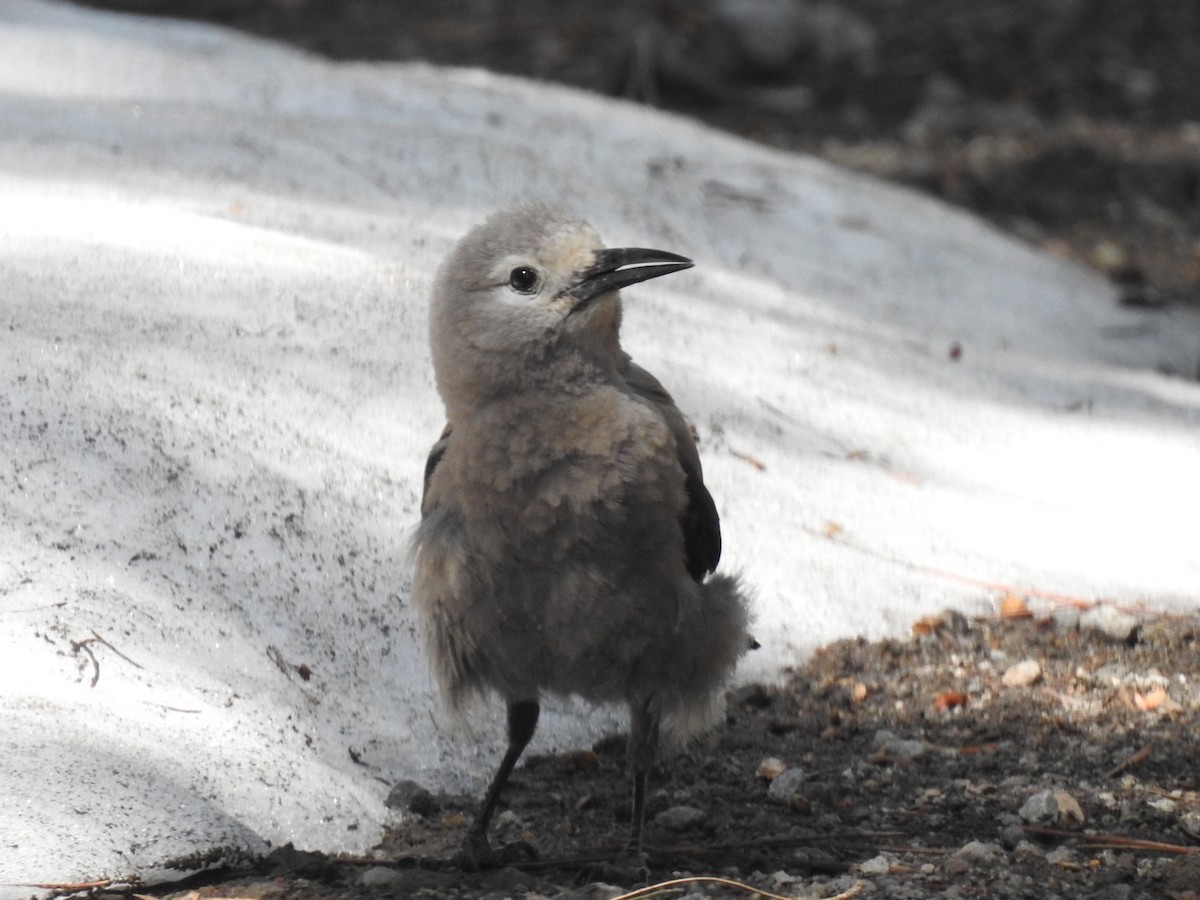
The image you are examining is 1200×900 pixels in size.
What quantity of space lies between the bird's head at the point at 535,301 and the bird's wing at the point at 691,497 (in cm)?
18

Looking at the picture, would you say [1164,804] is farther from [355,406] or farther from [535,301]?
[355,406]

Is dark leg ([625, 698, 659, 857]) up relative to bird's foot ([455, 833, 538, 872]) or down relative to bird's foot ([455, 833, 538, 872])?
up

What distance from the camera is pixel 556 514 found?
3.14 m

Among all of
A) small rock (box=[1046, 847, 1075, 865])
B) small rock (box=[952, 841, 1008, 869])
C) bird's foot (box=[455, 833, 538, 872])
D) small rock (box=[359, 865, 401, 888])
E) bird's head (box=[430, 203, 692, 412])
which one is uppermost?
bird's head (box=[430, 203, 692, 412])

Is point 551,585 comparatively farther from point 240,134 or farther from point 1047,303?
point 1047,303

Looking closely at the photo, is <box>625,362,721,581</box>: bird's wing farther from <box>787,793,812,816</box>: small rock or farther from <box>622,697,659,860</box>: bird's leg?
<box>787,793,812,816</box>: small rock

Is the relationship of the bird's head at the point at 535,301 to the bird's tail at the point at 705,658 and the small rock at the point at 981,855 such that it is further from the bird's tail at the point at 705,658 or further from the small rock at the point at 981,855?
the small rock at the point at 981,855

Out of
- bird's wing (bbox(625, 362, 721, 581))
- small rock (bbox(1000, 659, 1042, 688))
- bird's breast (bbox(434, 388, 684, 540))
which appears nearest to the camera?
bird's breast (bbox(434, 388, 684, 540))

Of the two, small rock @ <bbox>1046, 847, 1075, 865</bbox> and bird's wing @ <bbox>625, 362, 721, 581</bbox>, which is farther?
bird's wing @ <bbox>625, 362, 721, 581</bbox>

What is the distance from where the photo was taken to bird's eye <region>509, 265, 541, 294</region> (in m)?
3.26

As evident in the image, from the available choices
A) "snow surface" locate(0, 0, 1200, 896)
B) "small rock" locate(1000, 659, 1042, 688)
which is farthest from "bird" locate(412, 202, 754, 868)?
"small rock" locate(1000, 659, 1042, 688)

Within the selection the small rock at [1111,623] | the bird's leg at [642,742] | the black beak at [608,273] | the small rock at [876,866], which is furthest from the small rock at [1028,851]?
the black beak at [608,273]

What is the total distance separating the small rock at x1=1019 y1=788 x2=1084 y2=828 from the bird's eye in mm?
1564

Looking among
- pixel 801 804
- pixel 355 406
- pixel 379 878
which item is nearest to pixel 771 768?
pixel 801 804
